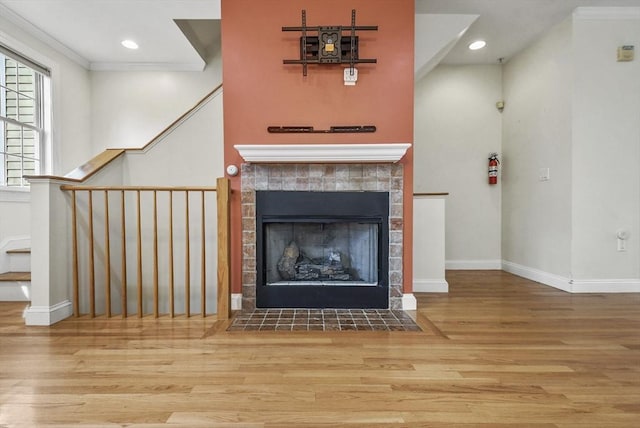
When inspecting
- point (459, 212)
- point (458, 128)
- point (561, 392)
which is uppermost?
point (458, 128)

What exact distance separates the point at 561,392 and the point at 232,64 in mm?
2735

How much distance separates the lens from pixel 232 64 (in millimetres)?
2418

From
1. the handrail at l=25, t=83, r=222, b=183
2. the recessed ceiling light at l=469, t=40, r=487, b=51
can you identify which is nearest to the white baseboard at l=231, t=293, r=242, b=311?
the handrail at l=25, t=83, r=222, b=183

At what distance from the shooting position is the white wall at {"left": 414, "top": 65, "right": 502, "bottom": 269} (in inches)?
160

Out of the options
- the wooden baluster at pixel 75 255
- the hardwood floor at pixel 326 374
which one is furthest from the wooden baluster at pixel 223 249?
the wooden baluster at pixel 75 255

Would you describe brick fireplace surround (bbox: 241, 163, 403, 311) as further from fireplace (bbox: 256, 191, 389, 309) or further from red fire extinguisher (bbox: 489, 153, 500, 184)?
red fire extinguisher (bbox: 489, 153, 500, 184)

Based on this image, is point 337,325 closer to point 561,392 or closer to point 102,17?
point 561,392

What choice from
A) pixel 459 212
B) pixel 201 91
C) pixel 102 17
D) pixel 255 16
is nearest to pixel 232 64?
pixel 255 16

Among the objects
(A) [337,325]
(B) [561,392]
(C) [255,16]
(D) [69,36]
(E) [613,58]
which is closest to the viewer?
(B) [561,392]

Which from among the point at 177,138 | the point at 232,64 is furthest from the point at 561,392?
the point at 177,138

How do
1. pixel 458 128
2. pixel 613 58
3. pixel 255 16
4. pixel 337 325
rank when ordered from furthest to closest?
1. pixel 458 128
2. pixel 613 58
3. pixel 255 16
4. pixel 337 325

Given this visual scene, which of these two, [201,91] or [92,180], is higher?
[201,91]

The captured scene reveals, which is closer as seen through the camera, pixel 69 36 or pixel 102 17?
pixel 102 17

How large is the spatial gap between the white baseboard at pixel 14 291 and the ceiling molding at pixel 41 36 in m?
2.52
